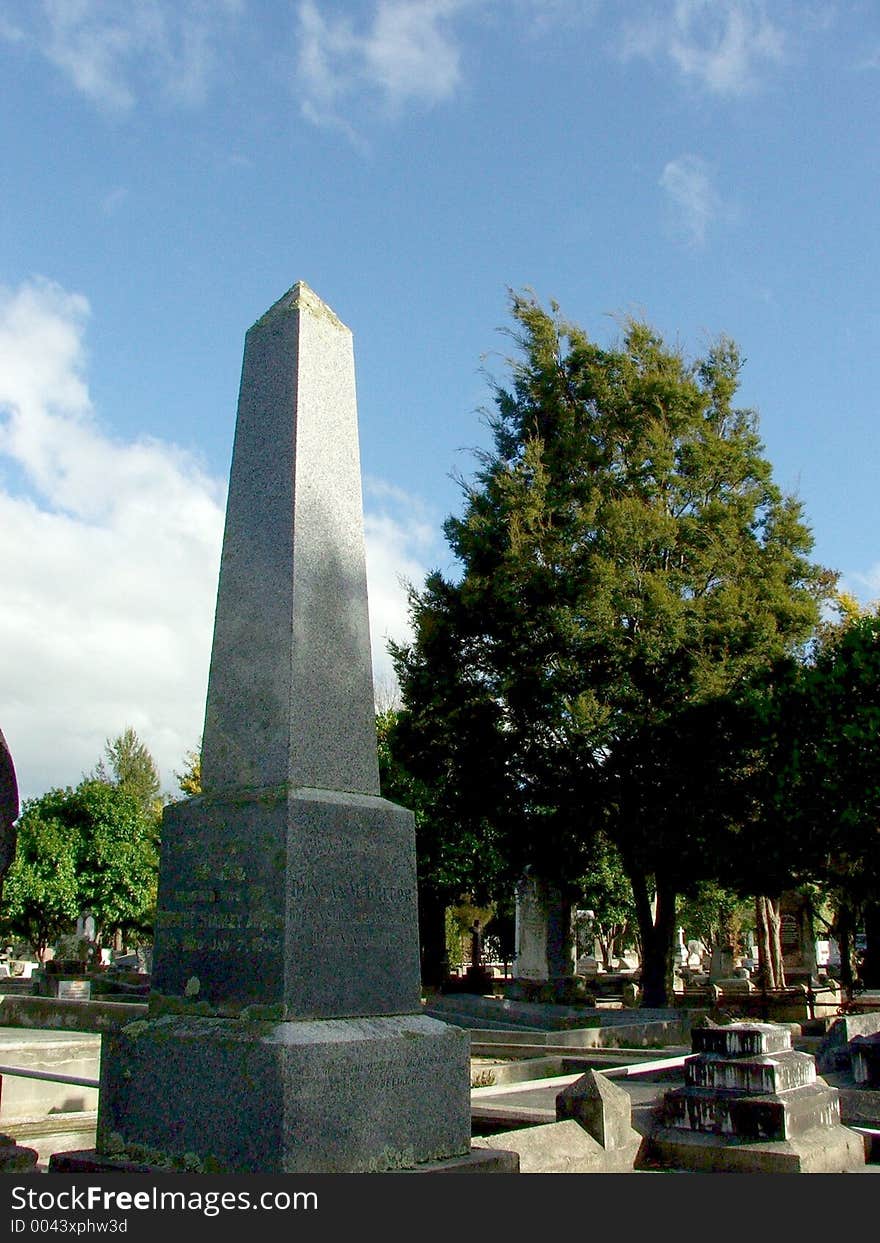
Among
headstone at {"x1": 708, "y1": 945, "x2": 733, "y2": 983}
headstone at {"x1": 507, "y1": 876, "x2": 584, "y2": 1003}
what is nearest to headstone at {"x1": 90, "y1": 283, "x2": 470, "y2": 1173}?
headstone at {"x1": 507, "y1": 876, "x2": 584, "y2": 1003}

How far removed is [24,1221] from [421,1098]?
1.77 metres

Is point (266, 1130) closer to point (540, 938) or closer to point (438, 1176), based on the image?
point (438, 1176)

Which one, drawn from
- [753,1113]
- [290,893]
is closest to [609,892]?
[753,1113]

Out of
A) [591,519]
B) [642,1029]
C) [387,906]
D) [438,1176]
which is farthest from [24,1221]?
[591,519]

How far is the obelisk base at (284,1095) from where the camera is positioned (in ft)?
14.4

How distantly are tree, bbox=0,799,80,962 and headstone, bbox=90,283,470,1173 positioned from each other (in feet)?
113

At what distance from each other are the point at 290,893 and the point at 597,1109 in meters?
3.88

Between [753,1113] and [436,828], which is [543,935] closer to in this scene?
[436,828]

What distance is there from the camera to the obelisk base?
439cm

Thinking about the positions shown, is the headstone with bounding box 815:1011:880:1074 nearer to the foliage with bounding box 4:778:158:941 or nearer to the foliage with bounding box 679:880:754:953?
the foliage with bounding box 679:880:754:953

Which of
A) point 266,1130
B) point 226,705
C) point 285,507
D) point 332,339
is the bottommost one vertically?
point 266,1130

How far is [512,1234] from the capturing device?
4211 millimetres

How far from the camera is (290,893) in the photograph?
4.89 meters

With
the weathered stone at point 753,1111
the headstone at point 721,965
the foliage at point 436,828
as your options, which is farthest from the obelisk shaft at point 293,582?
the headstone at point 721,965
